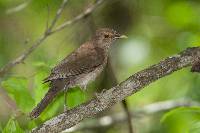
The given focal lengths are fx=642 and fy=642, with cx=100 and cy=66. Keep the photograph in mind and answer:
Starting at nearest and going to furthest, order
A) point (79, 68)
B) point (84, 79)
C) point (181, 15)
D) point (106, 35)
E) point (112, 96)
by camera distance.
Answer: point (112, 96) < point (79, 68) < point (84, 79) < point (106, 35) < point (181, 15)

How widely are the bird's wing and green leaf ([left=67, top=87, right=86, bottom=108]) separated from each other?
181 mm

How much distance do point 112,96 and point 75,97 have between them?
3.00 ft

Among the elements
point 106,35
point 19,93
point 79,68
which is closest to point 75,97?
point 79,68

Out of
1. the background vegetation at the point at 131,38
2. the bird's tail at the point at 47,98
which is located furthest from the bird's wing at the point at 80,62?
the background vegetation at the point at 131,38

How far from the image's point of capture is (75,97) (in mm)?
6137

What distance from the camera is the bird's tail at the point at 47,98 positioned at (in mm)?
5600

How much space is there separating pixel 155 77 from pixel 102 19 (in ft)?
12.6

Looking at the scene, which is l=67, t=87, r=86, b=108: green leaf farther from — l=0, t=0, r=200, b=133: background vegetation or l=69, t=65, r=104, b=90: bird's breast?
l=0, t=0, r=200, b=133: background vegetation

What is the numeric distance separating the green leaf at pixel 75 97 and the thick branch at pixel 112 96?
27.1 inches

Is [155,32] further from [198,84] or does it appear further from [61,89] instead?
[61,89]

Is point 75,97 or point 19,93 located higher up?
point 75,97

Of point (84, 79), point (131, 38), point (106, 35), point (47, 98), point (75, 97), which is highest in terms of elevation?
point (131, 38)

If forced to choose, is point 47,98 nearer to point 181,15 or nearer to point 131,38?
point 181,15

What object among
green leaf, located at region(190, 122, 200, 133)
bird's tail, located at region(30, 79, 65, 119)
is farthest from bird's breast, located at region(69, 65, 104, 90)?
green leaf, located at region(190, 122, 200, 133)
